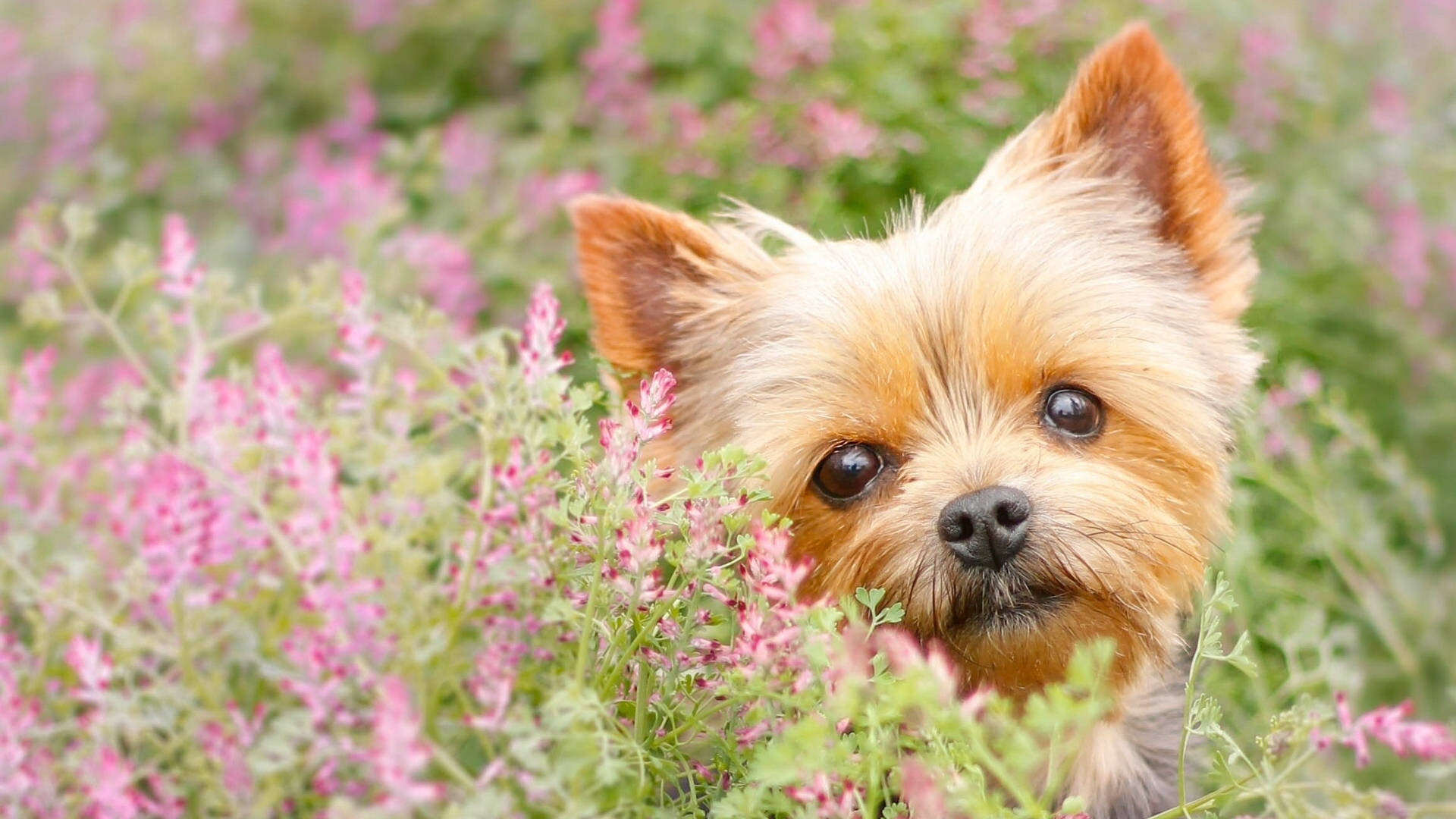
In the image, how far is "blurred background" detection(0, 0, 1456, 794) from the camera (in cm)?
313

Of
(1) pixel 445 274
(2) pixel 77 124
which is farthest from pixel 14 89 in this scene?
(1) pixel 445 274

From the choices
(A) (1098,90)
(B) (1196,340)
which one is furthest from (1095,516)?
(A) (1098,90)

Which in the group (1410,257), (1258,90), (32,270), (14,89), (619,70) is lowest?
(1410,257)

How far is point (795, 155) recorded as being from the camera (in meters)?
3.37

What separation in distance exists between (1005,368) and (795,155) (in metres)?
1.41

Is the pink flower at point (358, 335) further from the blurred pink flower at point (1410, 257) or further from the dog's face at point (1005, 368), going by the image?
the blurred pink flower at point (1410, 257)

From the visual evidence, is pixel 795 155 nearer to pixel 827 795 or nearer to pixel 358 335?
pixel 358 335

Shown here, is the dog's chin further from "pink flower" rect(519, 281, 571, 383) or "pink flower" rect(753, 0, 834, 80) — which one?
"pink flower" rect(753, 0, 834, 80)

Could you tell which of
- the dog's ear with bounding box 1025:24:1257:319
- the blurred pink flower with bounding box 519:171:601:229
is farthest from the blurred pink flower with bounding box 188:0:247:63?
the dog's ear with bounding box 1025:24:1257:319

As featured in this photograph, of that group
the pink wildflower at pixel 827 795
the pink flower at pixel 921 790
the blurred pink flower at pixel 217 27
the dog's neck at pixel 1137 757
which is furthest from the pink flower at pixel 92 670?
the blurred pink flower at pixel 217 27

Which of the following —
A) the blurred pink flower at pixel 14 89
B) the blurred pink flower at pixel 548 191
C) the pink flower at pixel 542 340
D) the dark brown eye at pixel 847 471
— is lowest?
the dark brown eye at pixel 847 471

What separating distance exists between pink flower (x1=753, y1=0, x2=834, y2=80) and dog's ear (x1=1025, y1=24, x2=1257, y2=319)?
1.32 metres

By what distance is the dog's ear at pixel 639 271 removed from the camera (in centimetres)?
226

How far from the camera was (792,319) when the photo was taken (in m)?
2.21
